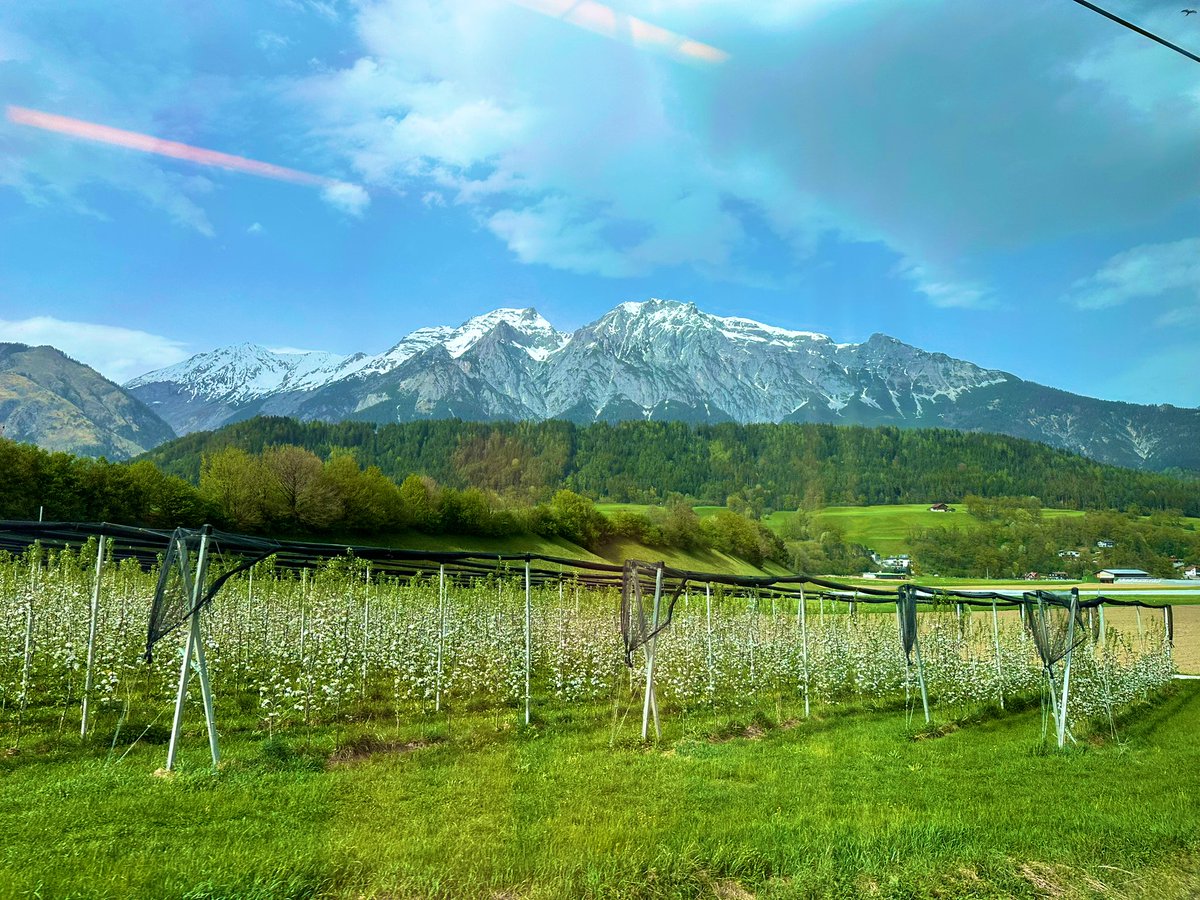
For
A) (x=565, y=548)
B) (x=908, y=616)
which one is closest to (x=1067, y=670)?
(x=908, y=616)

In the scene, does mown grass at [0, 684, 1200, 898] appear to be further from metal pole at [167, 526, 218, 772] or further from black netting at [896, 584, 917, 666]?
black netting at [896, 584, 917, 666]

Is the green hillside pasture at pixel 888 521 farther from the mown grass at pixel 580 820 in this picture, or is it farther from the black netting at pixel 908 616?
the mown grass at pixel 580 820

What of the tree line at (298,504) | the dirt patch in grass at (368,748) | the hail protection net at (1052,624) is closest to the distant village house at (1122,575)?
the tree line at (298,504)

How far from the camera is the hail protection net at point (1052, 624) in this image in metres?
11.6

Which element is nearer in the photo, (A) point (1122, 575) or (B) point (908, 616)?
(B) point (908, 616)

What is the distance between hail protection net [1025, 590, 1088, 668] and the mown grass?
6.01 feet

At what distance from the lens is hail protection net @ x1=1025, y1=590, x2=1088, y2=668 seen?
37.9 ft

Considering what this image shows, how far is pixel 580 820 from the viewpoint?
6312mm

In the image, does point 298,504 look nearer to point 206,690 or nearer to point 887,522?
point 206,690

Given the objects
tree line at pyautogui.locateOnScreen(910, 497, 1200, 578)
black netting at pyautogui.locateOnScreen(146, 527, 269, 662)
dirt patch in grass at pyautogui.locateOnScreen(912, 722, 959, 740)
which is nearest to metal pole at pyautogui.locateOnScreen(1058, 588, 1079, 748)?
dirt patch in grass at pyautogui.locateOnScreen(912, 722, 959, 740)

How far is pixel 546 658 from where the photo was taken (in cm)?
1686

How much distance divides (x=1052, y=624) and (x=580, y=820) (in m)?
9.97

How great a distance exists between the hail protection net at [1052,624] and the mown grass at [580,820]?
72.2 inches

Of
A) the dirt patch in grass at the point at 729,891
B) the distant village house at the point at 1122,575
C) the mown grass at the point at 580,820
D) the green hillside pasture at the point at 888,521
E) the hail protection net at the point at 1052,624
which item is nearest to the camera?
the mown grass at the point at 580,820
